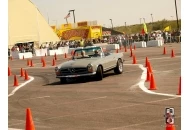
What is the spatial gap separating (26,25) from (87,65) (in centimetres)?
4669

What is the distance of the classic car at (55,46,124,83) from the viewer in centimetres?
1759

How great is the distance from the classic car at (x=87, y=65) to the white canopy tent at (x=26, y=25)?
138 feet

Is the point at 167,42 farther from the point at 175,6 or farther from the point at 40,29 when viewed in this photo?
the point at 40,29

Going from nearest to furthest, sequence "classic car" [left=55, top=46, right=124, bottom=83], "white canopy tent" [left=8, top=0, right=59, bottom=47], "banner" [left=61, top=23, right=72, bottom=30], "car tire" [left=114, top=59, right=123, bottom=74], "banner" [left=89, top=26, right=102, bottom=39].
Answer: "classic car" [left=55, top=46, right=124, bottom=83]
"car tire" [left=114, top=59, right=123, bottom=74]
"white canopy tent" [left=8, top=0, right=59, bottom=47]
"banner" [left=89, top=26, right=102, bottom=39]
"banner" [left=61, top=23, right=72, bottom=30]

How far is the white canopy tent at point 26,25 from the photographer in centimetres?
6041

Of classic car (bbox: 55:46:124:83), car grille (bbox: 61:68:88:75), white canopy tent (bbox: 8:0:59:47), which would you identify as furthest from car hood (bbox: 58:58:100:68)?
white canopy tent (bbox: 8:0:59:47)

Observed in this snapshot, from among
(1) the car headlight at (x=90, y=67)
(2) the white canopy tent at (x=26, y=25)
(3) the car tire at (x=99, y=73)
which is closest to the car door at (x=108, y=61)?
(3) the car tire at (x=99, y=73)

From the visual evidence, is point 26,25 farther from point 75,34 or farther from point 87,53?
point 87,53

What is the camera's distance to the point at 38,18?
68250 millimetres

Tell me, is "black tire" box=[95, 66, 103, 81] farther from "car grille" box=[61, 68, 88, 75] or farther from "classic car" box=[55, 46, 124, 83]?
"car grille" box=[61, 68, 88, 75]

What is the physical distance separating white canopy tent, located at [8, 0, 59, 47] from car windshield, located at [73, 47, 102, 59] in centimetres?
4198

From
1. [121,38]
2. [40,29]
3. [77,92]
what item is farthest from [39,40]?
[77,92]

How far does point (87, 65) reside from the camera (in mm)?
17531

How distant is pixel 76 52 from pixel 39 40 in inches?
1854
